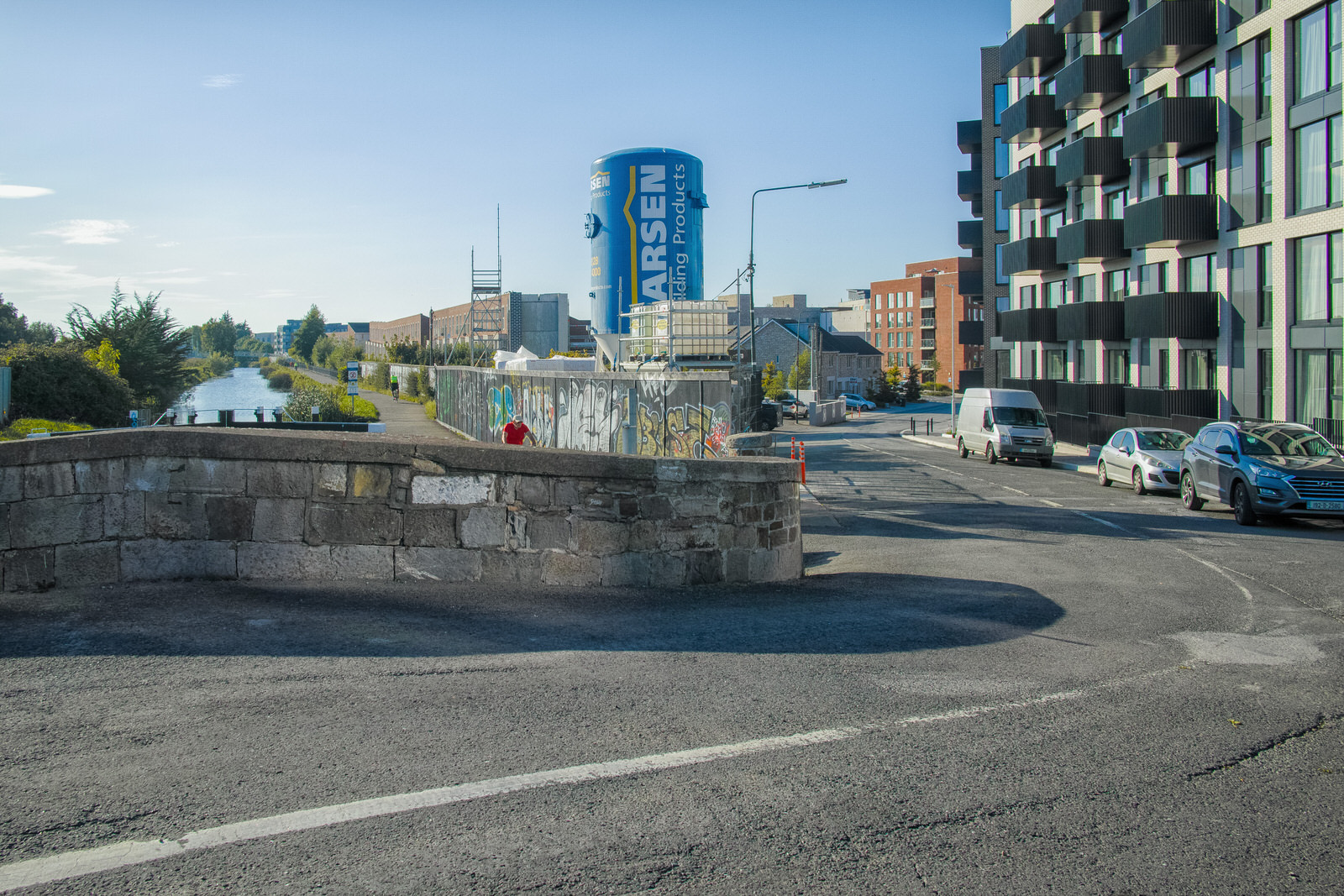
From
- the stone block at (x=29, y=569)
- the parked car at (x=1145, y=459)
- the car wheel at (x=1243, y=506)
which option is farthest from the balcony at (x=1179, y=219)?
the stone block at (x=29, y=569)

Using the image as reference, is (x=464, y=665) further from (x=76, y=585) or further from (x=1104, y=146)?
(x=1104, y=146)

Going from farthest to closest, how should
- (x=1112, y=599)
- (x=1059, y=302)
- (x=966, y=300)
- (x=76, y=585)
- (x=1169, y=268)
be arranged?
(x=966, y=300)
(x=1059, y=302)
(x=1169, y=268)
(x=1112, y=599)
(x=76, y=585)

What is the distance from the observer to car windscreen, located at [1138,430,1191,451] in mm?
21266

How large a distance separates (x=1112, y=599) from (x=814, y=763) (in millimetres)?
5395

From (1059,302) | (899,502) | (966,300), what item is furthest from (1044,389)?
(966,300)

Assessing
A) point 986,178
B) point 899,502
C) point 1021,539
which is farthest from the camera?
point 986,178

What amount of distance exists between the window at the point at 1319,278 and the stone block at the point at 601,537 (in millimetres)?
22796

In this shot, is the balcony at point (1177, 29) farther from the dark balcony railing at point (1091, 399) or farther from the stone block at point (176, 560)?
the stone block at point (176, 560)

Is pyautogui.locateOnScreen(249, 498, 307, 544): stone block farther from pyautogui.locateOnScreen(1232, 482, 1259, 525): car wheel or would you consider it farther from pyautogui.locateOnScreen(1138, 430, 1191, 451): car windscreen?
pyautogui.locateOnScreen(1138, 430, 1191, 451): car windscreen

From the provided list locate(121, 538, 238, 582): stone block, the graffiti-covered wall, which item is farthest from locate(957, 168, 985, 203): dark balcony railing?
locate(121, 538, 238, 582): stone block

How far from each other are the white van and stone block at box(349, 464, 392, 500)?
25274 millimetres

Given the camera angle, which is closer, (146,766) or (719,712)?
(146,766)

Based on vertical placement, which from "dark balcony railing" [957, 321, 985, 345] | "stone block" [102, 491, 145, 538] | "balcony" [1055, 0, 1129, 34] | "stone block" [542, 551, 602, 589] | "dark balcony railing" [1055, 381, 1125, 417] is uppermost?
"balcony" [1055, 0, 1129, 34]

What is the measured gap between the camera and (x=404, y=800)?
3812 mm
